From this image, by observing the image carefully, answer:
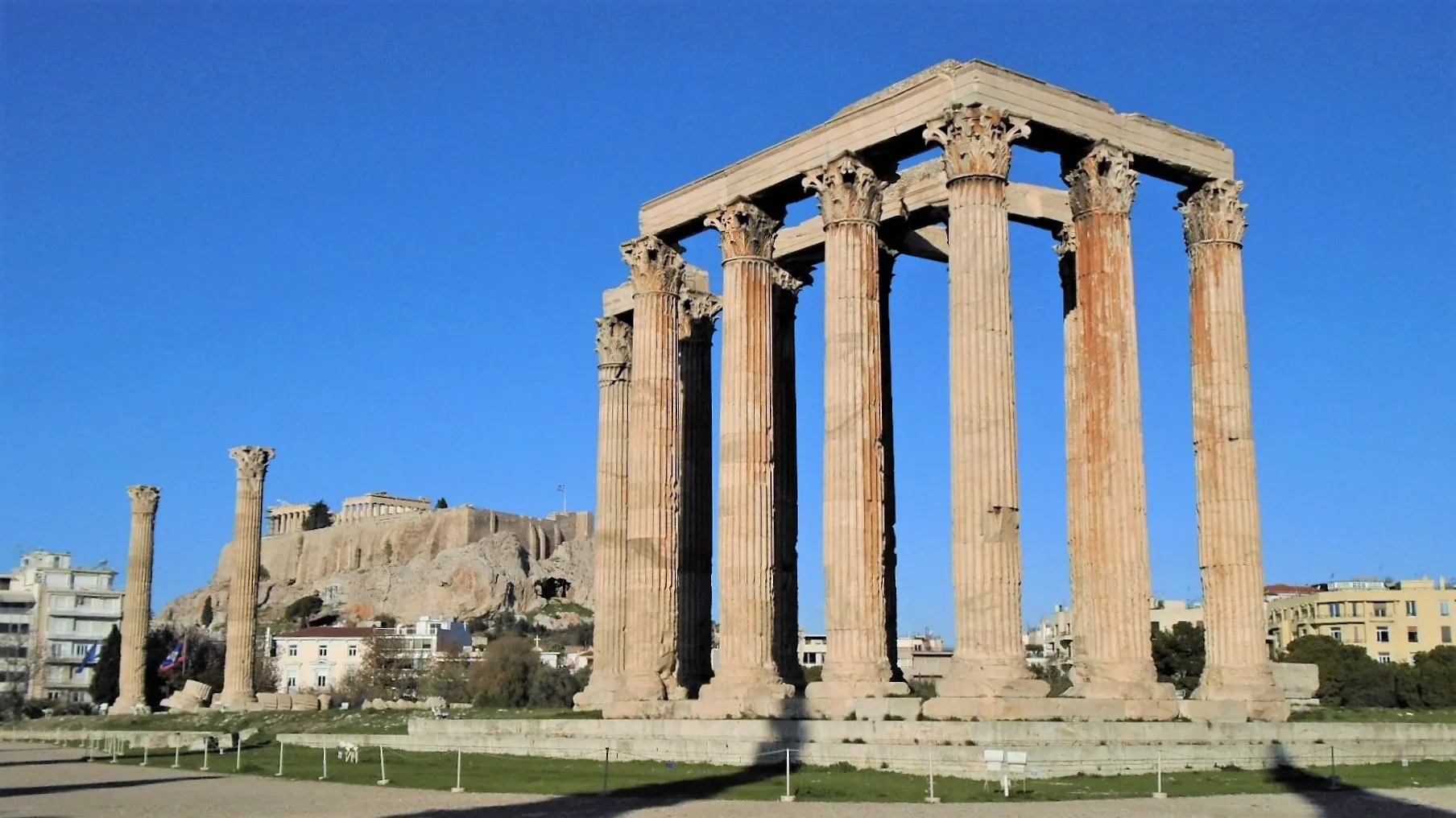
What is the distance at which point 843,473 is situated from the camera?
3762cm

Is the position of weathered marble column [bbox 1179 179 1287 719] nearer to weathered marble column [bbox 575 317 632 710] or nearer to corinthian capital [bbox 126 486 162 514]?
weathered marble column [bbox 575 317 632 710]

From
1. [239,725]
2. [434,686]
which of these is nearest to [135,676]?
[239,725]

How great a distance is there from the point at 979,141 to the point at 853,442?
7972 millimetres

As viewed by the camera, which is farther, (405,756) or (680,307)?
(680,307)

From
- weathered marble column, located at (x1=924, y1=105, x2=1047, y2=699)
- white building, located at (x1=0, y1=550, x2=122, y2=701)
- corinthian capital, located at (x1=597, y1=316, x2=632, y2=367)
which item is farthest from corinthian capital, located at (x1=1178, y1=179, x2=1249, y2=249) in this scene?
white building, located at (x1=0, y1=550, x2=122, y2=701)

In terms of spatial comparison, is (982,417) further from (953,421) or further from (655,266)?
(655,266)

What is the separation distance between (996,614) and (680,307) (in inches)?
813

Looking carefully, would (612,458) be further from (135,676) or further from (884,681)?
(135,676)

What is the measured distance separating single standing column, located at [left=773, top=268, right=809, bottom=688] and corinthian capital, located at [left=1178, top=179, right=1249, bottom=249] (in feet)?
42.0

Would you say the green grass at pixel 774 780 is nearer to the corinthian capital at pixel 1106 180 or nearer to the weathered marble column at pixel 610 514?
the weathered marble column at pixel 610 514

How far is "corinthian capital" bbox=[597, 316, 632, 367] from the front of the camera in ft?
173

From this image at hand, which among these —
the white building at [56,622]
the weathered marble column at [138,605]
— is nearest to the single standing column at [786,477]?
the weathered marble column at [138,605]

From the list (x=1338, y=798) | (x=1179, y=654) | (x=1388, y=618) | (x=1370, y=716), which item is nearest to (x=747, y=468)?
(x=1338, y=798)

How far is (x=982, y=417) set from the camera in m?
34.2
